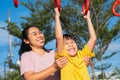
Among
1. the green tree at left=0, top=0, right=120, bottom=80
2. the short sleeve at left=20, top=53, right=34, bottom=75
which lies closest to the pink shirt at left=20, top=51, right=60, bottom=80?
the short sleeve at left=20, top=53, right=34, bottom=75

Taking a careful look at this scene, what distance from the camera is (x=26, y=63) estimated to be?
2082mm

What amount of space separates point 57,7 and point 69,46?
0.80 feet

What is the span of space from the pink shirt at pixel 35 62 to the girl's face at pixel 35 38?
0.06 metres

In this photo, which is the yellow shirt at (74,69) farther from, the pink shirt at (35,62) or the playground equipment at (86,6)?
the playground equipment at (86,6)

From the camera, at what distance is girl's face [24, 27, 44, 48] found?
2176 mm

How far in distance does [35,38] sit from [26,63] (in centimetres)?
19

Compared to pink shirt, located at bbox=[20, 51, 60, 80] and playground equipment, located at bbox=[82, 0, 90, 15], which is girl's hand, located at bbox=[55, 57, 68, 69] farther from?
playground equipment, located at bbox=[82, 0, 90, 15]

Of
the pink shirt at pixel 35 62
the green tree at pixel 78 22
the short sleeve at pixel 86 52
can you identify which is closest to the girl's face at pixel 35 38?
the pink shirt at pixel 35 62

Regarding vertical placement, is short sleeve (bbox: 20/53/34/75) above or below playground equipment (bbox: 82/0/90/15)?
below

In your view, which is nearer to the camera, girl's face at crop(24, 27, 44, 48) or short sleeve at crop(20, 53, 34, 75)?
short sleeve at crop(20, 53, 34, 75)

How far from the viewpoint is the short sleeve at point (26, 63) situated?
2.05 metres

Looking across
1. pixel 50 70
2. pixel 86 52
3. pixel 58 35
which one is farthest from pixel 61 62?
pixel 86 52

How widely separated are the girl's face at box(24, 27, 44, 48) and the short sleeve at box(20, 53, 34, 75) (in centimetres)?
9

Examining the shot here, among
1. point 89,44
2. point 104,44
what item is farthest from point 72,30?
point 89,44
